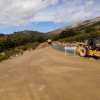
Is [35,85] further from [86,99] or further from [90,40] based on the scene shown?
[90,40]

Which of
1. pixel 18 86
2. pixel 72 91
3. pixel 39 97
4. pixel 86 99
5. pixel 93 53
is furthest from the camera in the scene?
pixel 93 53

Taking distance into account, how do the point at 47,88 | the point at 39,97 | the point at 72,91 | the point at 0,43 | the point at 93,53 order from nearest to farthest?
1. the point at 39,97
2. the point at 72,91
3. the point at 47,88
4. the point at 93,53
5. the point at 0,43

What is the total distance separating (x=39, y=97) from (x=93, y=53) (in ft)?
25.6

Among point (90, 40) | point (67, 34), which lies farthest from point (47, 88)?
point (67, 34)

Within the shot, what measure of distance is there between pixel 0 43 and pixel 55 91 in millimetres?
47995

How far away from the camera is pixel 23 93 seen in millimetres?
3115

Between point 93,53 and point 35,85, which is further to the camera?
point 93,53

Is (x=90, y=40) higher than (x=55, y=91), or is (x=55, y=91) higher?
(x=90, y=40)

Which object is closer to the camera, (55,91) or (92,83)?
(55,91)

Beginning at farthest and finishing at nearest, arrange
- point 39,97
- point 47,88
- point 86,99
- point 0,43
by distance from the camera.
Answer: point 0,43
point 47,88
point 39,97
point 86,99

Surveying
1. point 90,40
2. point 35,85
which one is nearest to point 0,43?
point 90,40

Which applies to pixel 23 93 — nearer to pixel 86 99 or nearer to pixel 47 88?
pixel 47 88

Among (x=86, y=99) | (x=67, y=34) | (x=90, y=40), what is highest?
(x=67, y=34)

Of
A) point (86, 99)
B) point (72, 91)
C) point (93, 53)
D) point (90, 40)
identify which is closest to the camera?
point (86, 99)
